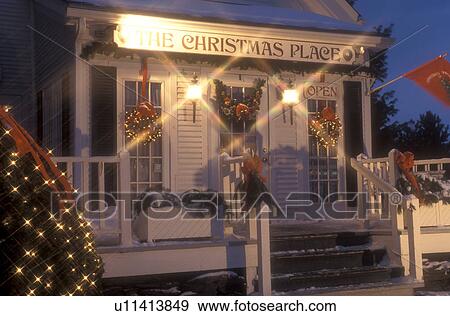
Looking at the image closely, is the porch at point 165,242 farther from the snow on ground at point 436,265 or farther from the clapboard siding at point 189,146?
the snow on ground at point 436,265

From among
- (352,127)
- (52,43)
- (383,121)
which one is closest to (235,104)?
(352,127)

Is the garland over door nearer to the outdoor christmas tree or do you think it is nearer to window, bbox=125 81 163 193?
window, bbox=125 81 163 193

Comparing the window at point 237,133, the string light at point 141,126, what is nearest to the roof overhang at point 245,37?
the window at point 237,133

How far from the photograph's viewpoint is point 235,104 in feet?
27.6

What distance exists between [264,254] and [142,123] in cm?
281

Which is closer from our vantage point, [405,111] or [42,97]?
[42,97]

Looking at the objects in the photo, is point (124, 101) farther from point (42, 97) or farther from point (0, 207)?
point (0, 207)

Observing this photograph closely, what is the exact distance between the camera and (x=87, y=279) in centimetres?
394

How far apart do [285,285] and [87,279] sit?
2.41 m

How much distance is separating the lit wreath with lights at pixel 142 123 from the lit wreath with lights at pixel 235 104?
0.98 m

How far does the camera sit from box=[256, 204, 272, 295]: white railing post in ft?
18.7

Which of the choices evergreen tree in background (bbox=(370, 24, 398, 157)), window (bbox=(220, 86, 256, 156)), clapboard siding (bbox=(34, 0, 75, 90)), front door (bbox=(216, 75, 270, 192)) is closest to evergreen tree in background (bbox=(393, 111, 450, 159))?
evergreen tree in background (bbox=(370, 24, 398, 157))

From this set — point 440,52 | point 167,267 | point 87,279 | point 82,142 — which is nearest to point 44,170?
point 87,279

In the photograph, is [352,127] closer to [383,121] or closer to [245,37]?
[245,37]
